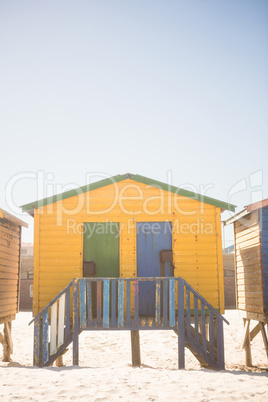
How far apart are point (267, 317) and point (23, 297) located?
2272cm

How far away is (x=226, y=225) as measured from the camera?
45.1 ft

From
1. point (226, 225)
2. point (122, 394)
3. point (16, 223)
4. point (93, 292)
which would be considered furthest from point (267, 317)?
point (16, 223)

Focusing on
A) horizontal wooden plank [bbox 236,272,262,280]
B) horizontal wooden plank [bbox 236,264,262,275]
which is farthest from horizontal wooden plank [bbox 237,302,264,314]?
horizontal wooden plank [bbox 236,264,262,275]

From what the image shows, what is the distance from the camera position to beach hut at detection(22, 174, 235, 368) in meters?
11.1

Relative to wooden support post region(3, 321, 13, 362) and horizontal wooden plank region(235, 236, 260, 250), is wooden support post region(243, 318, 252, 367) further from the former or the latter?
wooden support post region(3, 321, 13, 362)

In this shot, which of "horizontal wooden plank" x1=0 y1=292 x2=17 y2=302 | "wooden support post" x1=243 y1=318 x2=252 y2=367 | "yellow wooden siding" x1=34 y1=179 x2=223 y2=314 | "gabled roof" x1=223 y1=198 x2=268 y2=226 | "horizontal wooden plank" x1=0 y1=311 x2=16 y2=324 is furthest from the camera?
"wooden support post" x1=243 y1=318 x2=252 y2=367

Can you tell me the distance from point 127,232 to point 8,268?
3.97 meters

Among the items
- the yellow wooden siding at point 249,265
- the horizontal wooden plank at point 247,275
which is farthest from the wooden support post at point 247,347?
the horizontal wooden plank at point 247,275

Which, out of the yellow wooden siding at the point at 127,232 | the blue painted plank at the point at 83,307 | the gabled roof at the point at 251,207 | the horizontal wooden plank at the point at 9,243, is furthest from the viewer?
the horizontal wooden plank at the point at 9,243

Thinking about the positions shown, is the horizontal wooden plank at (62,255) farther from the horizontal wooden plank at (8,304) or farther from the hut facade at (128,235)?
the horizontal wooden plank at (8,304)

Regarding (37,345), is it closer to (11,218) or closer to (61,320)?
(61,320)

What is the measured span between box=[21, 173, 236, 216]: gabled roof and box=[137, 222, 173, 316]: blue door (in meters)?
1.05

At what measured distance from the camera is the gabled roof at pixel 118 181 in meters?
11.3

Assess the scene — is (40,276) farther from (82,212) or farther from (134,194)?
(134,194)
